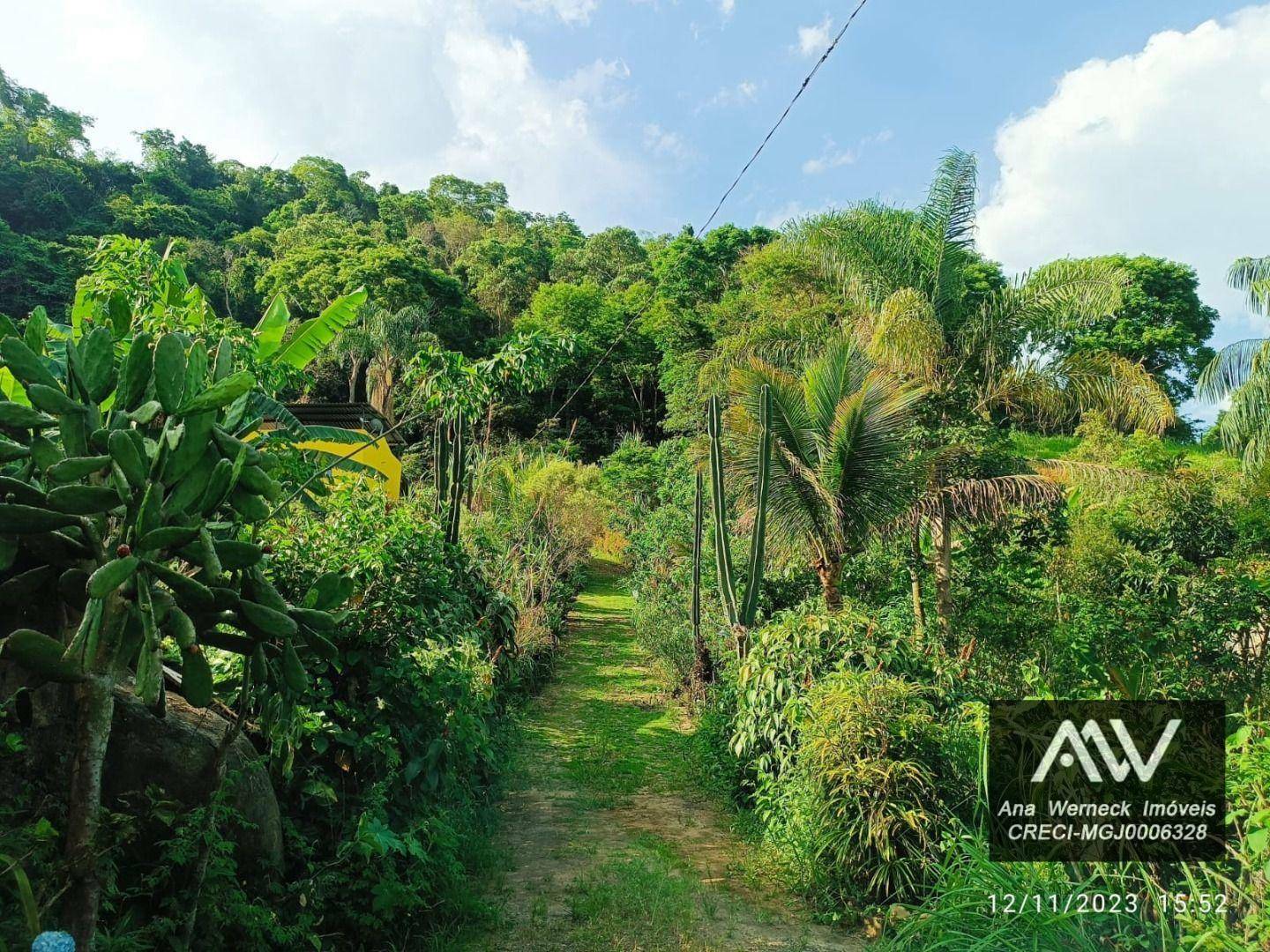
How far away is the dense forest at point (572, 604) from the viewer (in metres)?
2.89

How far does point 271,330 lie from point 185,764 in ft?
10.4

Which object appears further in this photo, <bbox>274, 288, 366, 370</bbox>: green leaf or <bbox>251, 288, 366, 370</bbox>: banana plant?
<bbox>274, 288, 366, 370</bbox>: green leaf

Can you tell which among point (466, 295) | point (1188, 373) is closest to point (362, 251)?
point (466, 295)

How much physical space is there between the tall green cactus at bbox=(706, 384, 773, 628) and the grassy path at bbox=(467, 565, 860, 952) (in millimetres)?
1623

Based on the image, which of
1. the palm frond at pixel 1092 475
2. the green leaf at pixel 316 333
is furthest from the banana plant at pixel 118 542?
the palm frond at pixel 1092 475

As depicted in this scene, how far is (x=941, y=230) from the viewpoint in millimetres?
11359

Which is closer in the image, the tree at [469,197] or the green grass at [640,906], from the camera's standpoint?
the green grass at [640,906]

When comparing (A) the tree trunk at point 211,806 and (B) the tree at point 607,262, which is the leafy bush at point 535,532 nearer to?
(A) the tree trunk at point 211,806

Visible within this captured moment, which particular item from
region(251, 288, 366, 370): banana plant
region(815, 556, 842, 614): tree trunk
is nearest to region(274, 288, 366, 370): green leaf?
region(251, 288, 366, 370): banana plant

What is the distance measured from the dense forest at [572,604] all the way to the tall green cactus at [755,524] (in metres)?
0.06

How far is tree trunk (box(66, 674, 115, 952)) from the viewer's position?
2691mm

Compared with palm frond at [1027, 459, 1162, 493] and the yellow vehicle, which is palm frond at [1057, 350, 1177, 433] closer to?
palm frond at [1027, 459, 1162, 493]

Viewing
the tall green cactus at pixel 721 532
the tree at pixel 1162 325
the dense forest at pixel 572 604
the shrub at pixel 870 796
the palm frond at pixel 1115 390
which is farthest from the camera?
the tree at pixel 1162 325

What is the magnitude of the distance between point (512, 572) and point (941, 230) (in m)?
8.20
